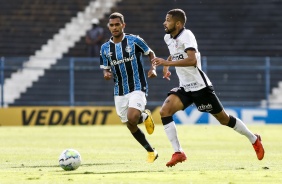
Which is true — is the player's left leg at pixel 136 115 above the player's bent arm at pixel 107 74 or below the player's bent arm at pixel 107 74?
below

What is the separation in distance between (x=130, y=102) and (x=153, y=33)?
18.1 m

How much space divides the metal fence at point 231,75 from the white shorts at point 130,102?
13076 millimetres

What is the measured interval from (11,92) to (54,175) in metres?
17.3

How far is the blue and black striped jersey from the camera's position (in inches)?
513

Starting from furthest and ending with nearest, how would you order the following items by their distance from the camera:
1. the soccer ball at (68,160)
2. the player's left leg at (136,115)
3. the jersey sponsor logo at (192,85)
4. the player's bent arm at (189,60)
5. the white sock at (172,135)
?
the player's left leg at (136,115), the jersey sponsor logo at (192,85), the white sock at (172,135), the player's bent arm at (189,60), the soccer ball at (68,160)

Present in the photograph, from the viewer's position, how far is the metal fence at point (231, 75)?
26078 millimetres

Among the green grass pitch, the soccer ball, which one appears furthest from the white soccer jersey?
the soccer ball

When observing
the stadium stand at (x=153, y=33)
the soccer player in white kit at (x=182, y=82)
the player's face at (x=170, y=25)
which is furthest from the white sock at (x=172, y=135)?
the stadium stand at (x=153, y=33)

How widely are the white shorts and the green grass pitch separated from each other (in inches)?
29.2

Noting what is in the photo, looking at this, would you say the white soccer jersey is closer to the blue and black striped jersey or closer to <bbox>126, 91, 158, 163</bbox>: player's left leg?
<bbox>126, 91, 158, 163</bbox>: player's left leg

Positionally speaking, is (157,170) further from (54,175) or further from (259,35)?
(259,35)

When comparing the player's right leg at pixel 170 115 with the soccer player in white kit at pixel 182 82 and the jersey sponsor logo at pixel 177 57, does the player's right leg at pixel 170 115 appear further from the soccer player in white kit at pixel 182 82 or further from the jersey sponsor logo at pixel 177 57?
the jersey sponsor logo at pixel 177 57

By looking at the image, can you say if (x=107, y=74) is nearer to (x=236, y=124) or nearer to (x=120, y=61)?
(x=120, y=61)

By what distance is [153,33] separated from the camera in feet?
101
